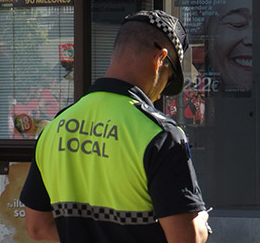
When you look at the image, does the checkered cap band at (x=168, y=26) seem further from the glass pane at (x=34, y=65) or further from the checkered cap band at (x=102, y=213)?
the glass pane at (x=34, y=65)

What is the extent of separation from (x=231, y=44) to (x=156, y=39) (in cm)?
424

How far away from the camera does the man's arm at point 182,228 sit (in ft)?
6.11

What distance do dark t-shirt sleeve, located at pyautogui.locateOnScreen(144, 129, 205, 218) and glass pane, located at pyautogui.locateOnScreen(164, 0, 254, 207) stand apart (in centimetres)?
430

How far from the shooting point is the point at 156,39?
6.64 feet

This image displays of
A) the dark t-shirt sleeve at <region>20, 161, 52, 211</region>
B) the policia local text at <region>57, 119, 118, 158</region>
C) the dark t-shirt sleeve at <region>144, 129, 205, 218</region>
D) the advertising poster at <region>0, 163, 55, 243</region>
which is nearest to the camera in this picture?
the dark t-shirt sleeve at <region>144, 129, 205, 218</region>

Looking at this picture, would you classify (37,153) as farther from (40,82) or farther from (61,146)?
(40,82)

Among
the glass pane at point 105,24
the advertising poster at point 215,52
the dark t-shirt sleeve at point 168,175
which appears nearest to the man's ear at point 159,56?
the dark t-shirt sleeve at point 168,175

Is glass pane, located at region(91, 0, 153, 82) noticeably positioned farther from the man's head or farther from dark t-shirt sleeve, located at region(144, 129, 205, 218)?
dark t-shirt sleeve, located at region(144, 129, 205, 218)

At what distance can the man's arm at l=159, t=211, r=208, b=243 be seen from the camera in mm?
1861

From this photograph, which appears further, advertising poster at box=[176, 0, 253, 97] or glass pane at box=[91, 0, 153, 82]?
advertising poster at box=[176, 0, 253, 97]

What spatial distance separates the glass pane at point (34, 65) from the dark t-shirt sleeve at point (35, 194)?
3473mm

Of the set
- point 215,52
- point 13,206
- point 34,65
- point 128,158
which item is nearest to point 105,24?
point 34,65

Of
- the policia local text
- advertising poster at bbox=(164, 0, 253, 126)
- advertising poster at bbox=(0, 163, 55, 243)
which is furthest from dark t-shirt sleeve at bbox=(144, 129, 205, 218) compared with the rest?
advertising poster at bbox=(164, 0, 253, 126)

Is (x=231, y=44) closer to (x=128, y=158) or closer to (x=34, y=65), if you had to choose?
(x=34, y=65)
